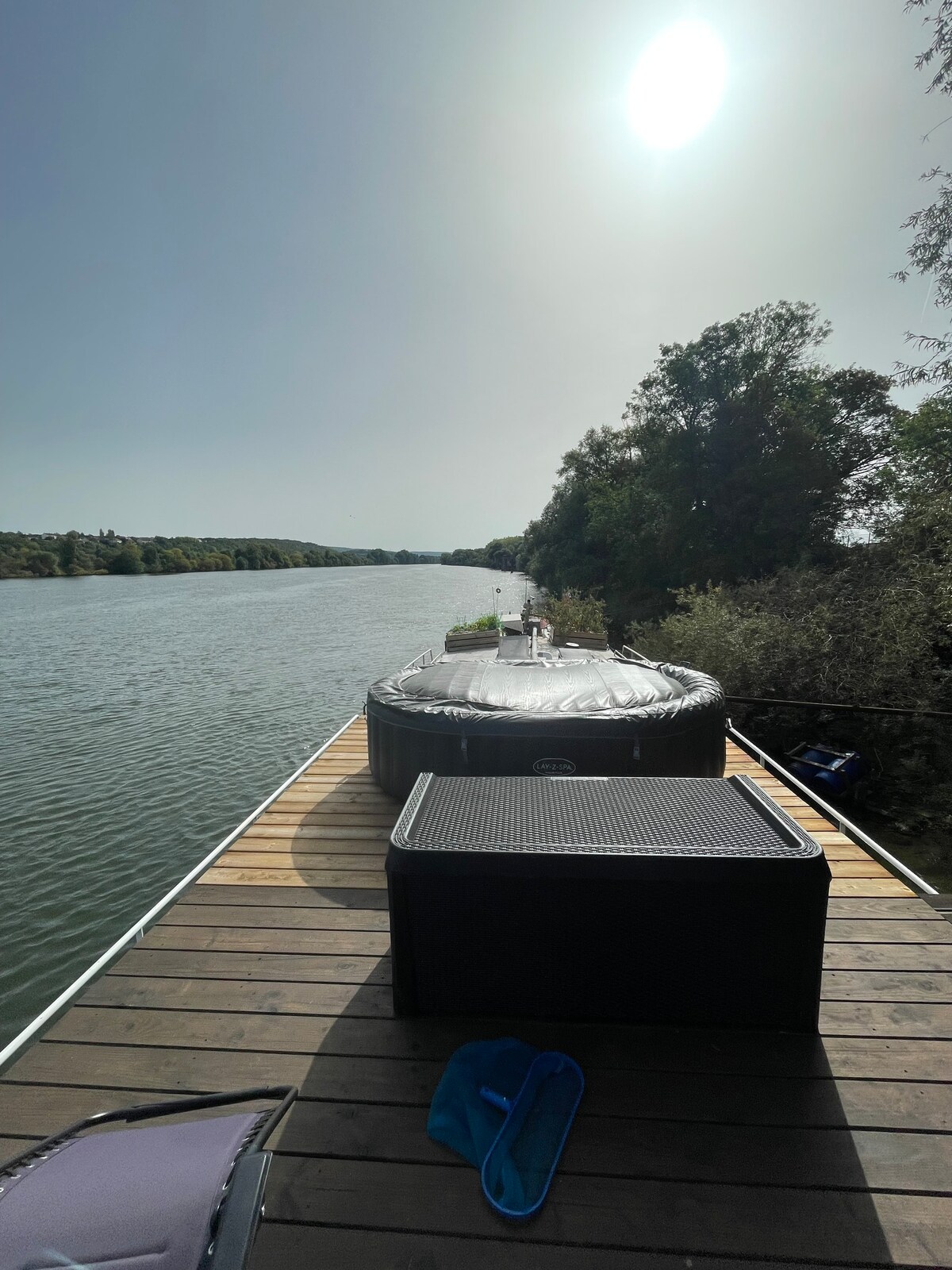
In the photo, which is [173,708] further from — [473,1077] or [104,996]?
[473,1077]

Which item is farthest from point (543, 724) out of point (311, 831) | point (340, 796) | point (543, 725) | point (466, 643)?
point (466, 643)

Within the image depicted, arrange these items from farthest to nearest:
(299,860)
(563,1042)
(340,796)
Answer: (340,796), (299,860), (563,1042)

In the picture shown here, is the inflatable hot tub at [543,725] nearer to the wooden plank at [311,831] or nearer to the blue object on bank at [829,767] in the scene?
the wooden plank at [311,831]

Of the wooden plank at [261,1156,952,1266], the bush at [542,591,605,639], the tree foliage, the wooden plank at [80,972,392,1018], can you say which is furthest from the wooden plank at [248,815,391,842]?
the bush at [542,591,605,639]

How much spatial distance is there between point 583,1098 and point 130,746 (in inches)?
368

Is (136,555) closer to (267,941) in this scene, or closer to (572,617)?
(572,617)

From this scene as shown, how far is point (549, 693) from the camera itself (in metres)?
4.31

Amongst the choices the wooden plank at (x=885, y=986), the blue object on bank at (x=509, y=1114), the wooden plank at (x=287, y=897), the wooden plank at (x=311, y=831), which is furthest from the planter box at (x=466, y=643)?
the blue object on bank at (x=509, y=1114)

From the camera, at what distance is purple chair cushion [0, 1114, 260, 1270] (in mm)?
945

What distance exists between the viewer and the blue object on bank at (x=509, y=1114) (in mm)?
1524

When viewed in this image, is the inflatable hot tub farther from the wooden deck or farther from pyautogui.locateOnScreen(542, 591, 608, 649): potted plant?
pyautogui.locateOnScreen(542, 591, 608, 649): potted plant

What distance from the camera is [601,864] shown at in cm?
183

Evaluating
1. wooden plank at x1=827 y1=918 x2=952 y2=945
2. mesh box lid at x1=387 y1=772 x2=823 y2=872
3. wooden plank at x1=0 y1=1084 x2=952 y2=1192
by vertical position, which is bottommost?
wooden plank at x1=827 y1=918 x2=952 y2=945

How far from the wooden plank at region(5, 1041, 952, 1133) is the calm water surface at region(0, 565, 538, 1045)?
2.75 m
